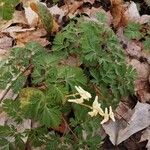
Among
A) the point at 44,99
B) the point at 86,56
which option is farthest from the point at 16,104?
the point at 86,56

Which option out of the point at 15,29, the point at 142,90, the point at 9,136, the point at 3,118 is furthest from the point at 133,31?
the point at 9,136

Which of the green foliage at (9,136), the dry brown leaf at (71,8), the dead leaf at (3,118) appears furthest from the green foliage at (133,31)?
the green foliage at (9,136)

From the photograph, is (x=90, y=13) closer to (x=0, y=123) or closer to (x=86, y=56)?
(x=86, y=56)

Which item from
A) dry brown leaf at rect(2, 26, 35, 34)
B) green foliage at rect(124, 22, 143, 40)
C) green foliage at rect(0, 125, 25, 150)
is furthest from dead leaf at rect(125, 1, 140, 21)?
green foliage at rect(0, 125, 25, 150)

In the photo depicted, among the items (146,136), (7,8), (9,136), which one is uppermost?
(7,8)

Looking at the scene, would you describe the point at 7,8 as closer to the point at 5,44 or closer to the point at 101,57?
the point at 5,44

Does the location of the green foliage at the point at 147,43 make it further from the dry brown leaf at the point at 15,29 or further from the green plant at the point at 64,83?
the dry brown leaf at the point at 15,29
